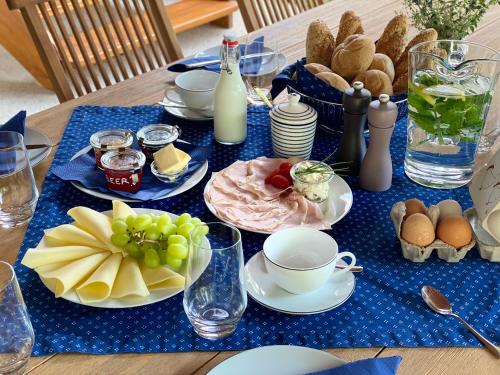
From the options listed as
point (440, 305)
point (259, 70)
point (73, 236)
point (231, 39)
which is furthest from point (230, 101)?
point (440, 305)

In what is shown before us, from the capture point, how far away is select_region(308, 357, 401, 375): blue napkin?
74cm

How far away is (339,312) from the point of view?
0.88 metres

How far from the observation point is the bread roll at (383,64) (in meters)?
1.27

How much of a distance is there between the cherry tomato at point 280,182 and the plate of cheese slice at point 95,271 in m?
0.28

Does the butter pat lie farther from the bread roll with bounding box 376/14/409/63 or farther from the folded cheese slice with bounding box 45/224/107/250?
the bread roll with bounding box 376/14/409/63

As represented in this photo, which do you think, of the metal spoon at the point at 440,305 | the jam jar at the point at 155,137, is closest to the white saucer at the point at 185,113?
the jam jar at the point at 155,137

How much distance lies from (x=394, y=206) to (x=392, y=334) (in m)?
0.26

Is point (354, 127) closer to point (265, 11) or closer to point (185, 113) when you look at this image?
point (185, 113)

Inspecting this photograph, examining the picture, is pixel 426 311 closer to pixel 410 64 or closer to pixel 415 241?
pixel 415 241

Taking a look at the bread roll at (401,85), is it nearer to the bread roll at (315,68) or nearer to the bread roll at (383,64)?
the bread roll at (383,64)

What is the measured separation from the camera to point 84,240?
937 millimetres

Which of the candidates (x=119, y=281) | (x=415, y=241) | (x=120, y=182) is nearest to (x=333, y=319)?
(x=415, y=241)

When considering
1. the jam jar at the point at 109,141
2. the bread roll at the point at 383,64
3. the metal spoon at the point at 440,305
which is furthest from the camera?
the bread roll at the point at 383,64

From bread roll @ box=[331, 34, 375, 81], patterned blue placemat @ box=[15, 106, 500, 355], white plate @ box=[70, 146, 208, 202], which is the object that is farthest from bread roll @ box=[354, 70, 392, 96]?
white plate @ box=[70, 146, 208, 202]
